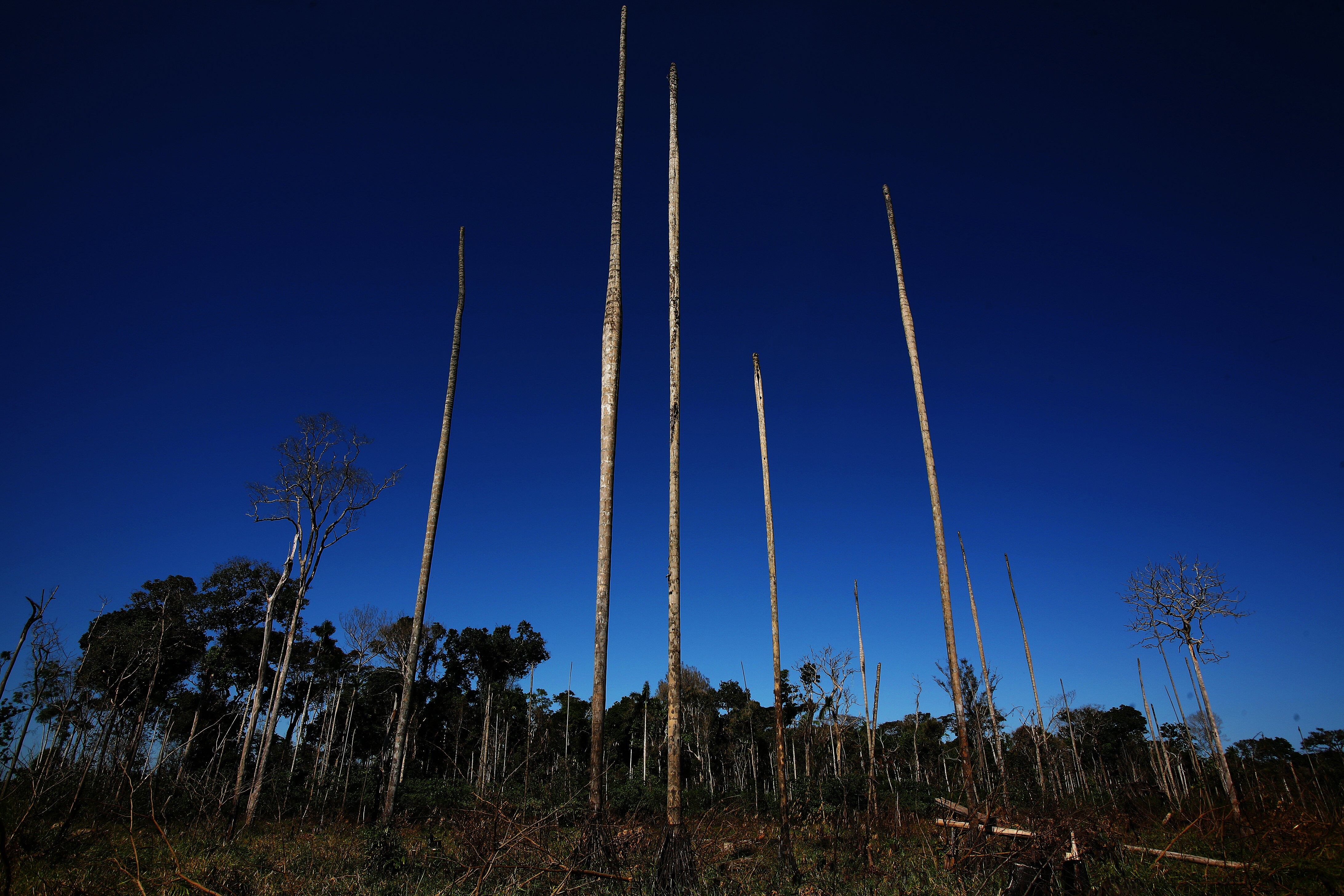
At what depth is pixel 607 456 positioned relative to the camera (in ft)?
31.6

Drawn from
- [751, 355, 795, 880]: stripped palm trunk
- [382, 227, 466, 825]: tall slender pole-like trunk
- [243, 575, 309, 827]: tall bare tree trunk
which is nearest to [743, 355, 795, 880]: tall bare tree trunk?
[751, 355, 795, 880]: stripped palm trunk

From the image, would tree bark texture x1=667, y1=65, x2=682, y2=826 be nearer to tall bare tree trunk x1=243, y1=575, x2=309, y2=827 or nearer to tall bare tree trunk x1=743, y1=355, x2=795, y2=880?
tall bare tree trunk x1=743, y1=355, x2=795, y2=880

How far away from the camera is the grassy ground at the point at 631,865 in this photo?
6809mm

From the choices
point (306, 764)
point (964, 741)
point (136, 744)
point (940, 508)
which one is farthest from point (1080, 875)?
point (306, 764)

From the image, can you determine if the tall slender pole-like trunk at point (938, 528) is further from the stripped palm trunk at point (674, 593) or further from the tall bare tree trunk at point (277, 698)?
the tall bare tree trunk at point (277, 698)

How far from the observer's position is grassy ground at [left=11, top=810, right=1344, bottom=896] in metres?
6.81

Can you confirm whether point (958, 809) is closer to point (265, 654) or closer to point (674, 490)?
point (674, 490)

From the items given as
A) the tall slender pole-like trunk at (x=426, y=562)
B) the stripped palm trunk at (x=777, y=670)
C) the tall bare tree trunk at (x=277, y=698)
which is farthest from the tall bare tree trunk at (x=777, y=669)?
the tall bare tree trunk at (x=277, y=698)

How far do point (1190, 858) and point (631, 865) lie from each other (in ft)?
22.5

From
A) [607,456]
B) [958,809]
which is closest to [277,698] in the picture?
[607,456]

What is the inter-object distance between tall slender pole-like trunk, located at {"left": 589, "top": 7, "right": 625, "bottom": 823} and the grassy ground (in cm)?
85

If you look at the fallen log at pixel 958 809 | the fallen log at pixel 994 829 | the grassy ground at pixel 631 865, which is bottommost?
the grassy ground at pixel 631 865

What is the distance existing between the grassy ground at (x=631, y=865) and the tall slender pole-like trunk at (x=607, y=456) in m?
0.85

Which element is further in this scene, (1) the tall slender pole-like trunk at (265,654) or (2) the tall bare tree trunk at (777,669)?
(1) the tall slender pole-like trunk at (265,654)
